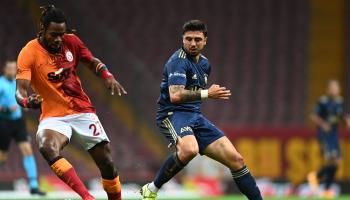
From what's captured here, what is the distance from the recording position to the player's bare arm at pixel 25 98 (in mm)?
7227

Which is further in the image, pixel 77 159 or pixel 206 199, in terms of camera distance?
pixel 77 159

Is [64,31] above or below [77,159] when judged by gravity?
above

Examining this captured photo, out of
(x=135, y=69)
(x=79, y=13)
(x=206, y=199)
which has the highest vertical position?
(x=79, y=13)

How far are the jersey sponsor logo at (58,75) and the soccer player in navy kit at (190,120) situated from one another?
38.7 inches

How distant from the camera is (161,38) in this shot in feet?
65.3

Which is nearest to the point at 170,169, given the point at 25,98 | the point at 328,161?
the point at 25,98

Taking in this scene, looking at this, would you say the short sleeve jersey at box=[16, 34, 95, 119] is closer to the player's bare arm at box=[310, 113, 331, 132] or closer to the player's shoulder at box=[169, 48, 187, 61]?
the player's shoulder at box=[169, 48, 187, 61]

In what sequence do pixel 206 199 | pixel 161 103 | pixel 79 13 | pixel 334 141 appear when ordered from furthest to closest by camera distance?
pixel 79 13 < pixel 334 141 < pixel 206 199 < pixel 161 103

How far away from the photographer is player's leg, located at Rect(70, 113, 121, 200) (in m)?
7.98

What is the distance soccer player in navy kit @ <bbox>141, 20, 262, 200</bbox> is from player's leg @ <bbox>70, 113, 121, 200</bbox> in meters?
0.59

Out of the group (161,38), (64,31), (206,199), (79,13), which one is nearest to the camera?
(64,31)

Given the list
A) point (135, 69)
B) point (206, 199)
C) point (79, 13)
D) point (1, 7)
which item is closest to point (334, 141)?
point (206, 199)

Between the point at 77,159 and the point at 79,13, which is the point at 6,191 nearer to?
the point at 77,159

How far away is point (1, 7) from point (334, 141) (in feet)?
24.4
